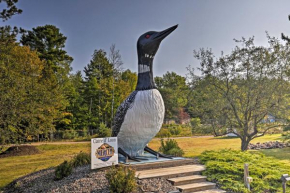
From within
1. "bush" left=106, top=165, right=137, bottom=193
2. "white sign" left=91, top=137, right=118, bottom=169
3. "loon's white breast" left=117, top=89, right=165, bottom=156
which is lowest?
"bush" left=106, top=165, right=137, bottom=193

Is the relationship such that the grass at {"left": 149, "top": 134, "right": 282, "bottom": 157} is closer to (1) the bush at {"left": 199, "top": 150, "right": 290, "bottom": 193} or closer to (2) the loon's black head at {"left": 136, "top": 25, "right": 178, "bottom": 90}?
(1) the bush at {"left": 199, "top": 150, "right": 290, "bottom": 193}

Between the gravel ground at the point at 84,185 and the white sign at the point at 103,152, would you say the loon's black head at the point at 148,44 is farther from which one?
the gravel ground at the point at 84,185

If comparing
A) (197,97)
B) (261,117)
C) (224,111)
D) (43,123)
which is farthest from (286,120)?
(43,123)

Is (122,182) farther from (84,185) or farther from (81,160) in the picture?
(81,160)

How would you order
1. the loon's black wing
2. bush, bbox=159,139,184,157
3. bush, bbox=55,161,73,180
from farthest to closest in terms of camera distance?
bush, bbox=159,139,184,157, the loon's black wing, bush, bbox=55,161,73,180

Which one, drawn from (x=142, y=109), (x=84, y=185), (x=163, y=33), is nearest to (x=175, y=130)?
(x=142, y=109)

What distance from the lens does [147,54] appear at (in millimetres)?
7621

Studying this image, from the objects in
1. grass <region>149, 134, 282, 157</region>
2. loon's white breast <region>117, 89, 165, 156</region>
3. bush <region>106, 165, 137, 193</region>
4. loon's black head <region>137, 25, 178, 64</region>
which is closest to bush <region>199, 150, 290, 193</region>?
loon's white breast <region>117, 89, 165, 156</region>

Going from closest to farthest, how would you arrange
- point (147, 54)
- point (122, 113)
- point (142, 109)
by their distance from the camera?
point (142, 109) < point (122, 113) < point (147, 54)

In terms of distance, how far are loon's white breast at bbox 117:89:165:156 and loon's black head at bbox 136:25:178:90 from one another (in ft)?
0.97

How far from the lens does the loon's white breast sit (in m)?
7.16

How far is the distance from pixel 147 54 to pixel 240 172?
4341mm

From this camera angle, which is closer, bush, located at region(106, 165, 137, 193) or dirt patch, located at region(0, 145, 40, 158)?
bush, located at region(106, 165, 137, 193)

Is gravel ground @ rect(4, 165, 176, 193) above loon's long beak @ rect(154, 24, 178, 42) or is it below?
below
